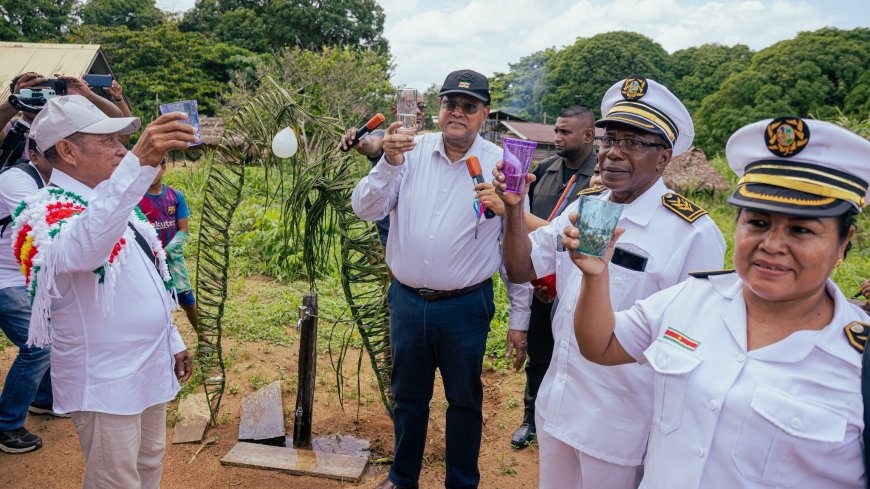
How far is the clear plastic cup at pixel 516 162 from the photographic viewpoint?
2.14m

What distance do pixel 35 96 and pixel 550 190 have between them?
3225 mm

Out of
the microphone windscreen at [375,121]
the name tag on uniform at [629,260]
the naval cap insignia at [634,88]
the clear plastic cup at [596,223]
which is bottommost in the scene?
the name tag on uniform at [629,260]

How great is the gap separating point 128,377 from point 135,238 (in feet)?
1.96

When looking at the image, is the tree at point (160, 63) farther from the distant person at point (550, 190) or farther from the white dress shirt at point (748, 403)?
the white dress shirt at point (748, 403)

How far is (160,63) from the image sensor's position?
22422 mm

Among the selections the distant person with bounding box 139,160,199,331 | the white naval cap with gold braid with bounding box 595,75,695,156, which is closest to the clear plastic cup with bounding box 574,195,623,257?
the white naval cap with gold braid with bounding box 595,75,695,156

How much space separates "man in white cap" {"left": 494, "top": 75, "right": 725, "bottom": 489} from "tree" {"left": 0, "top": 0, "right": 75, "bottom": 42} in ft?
103

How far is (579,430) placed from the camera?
1.99 m

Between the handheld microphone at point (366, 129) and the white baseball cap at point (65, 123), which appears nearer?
the white baseball cap at point (65, 123)

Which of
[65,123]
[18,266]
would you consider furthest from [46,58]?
[65,123]

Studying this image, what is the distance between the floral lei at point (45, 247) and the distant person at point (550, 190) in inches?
97.7

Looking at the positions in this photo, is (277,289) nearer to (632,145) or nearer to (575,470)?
(575,470)

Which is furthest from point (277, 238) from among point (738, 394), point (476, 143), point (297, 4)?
point (297, 4)

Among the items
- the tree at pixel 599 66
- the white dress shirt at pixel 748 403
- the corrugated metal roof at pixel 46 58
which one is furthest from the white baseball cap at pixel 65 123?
the tree at pixel 599 66
